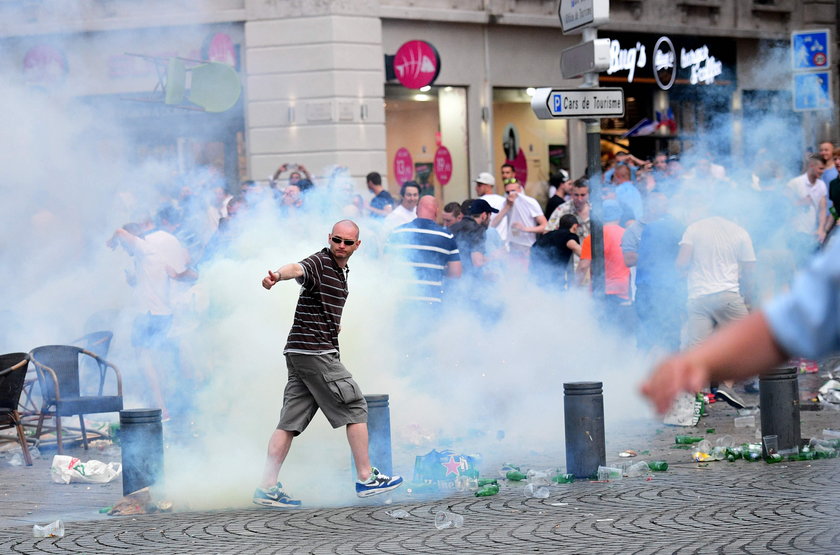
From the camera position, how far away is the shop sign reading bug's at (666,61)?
19.8 meters

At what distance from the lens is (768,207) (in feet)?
37.9

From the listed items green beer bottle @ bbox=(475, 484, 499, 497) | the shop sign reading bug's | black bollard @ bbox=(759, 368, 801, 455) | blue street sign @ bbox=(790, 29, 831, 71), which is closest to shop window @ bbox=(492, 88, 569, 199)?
the shop sign reading bug's

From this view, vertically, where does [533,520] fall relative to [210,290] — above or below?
below

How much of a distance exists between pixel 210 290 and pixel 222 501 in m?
1.74

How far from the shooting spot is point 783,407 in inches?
299

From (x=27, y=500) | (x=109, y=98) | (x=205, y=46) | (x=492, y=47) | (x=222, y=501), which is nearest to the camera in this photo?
(x=222, y=501)

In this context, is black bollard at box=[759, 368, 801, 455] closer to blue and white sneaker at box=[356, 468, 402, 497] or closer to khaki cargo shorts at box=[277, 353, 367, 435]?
blue and white sneaker at box=[356, 468, 402, 497]

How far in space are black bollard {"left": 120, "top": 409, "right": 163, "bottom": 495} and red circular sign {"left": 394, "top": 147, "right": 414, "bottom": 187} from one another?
10808mm

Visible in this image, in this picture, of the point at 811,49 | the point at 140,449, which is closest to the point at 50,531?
the point at 140,449

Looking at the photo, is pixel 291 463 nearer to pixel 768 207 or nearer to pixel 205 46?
pixel 768 207

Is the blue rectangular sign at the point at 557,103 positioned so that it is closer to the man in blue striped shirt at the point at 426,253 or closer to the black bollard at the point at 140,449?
the man in blue striped shirt at the point at 426,253

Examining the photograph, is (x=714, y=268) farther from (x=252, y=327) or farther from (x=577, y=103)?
(x=252, y=327)

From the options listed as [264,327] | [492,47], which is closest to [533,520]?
[264,327]

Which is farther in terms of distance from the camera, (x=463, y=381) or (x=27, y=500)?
(x=463, y=381)
